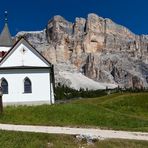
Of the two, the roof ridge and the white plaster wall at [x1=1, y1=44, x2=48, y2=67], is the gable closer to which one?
the white plaster wall at [x1=1, y1=44, x2=48, y2=67]

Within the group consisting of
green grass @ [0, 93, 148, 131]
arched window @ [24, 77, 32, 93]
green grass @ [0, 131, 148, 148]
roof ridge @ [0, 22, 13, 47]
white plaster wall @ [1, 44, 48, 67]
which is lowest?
green grass @ [0, 131, 148, 148]

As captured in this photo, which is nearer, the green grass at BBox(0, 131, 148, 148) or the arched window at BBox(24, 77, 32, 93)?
the green grass at BBox(0, 131, 148, 148)

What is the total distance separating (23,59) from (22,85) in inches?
111

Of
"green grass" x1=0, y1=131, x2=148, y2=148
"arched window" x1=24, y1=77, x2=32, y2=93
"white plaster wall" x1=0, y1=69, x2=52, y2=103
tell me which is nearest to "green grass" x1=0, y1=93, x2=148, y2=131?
"green grass" x1=0, y1=131, x2=148, y2=148

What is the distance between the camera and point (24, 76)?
4134 centimetres

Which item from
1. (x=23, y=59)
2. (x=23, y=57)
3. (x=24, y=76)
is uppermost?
(x=23, y=57)

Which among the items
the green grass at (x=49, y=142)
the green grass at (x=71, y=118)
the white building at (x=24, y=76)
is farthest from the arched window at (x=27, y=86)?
the green grass at (x=49, y=142)

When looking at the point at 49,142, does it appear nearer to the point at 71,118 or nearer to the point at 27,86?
the point at 71,118

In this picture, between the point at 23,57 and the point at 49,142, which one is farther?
the point at 23,57

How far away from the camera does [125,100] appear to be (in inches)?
2023

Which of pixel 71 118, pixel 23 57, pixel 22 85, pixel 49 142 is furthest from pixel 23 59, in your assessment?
pixel 49 142

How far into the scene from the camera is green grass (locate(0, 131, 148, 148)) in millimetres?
17859

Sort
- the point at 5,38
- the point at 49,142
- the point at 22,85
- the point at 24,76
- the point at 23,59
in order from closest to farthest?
1. the point at 49,142
2. the point at 22,85
3. the point at 24,76
4. the point at 23,59
5. the point at 5,38

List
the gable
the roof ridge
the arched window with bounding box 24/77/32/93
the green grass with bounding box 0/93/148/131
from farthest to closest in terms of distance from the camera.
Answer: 1. the roof ridge
2. the gable
3. the arched window with bounding box 24/77/32/93
4. the green grass with bounding box 0/93/148/131
